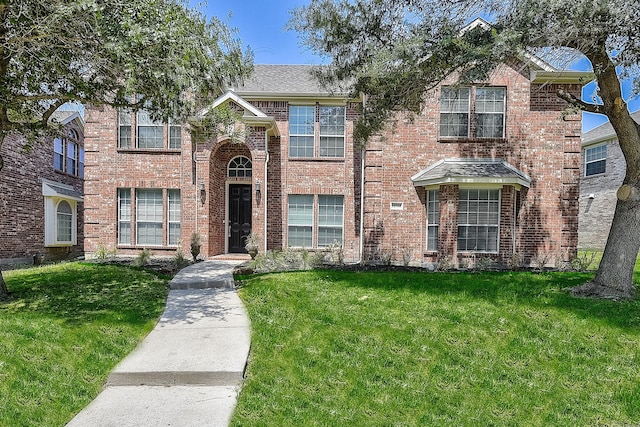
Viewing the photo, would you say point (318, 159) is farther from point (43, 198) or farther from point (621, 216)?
point (43, 198)

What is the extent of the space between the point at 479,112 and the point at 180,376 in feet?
37.8

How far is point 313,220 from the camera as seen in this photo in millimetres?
12938

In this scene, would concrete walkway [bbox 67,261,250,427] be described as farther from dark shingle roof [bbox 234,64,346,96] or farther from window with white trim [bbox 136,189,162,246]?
dark shingle roof [bbox 234,64,346,96]

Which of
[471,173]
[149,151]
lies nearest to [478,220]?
[471,173]

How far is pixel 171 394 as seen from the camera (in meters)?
4.04

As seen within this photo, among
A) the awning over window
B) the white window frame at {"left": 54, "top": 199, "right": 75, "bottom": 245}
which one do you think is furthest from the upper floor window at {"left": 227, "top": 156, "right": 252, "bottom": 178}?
the white window frame at {"left": 54, "top": 199, "right": 75, "bottom": 245}

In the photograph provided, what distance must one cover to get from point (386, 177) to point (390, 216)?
1.32 meters

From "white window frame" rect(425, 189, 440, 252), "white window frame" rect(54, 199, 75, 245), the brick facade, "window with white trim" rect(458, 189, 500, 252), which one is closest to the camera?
"window with white trim" rect(458, 189, 500, 252)

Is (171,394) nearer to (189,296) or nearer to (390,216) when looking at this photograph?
(189,296)

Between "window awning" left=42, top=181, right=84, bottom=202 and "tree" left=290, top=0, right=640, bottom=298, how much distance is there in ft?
44.9

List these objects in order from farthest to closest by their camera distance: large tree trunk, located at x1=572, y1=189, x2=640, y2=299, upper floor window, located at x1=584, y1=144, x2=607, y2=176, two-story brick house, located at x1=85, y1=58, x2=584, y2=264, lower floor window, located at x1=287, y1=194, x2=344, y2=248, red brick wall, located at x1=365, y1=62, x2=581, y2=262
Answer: upper floor window, located at x1=584, y1=144, x2=607, y2=176
lower floor window, located at x1=287, y1=194, x2=344, y2=248
red brick wall, located at x1=365, y1=62, x2=581, y2=262
two-story brick house, located at x1=85, y1=58, x2=584, y2=264
large tree trunk, located at x1=572, y1=189, x2=640, y2=299

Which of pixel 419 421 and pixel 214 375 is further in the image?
pixel 214 375

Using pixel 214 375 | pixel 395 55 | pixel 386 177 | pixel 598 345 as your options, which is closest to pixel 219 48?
pixel 395 55

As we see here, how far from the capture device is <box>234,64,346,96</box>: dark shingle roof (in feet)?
41.3
